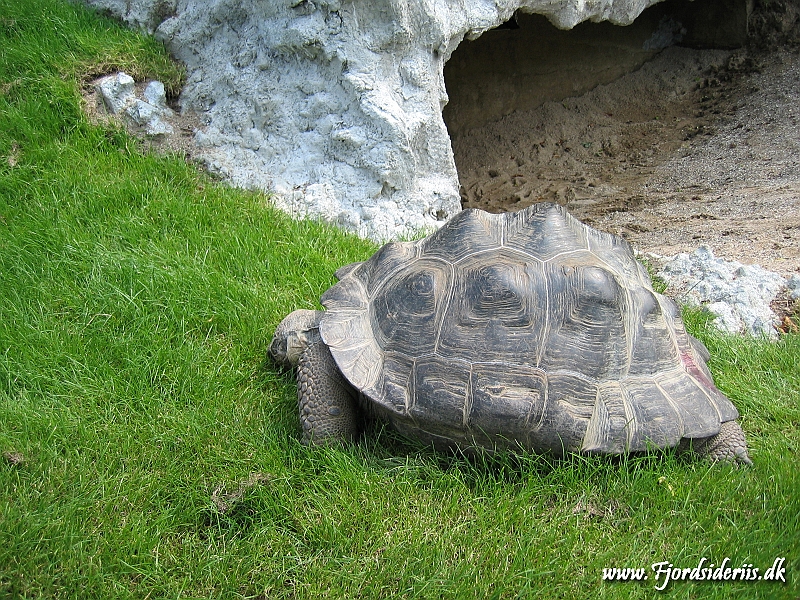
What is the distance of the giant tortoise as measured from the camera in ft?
7.86

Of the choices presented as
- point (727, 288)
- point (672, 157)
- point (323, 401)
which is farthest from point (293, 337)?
point (672, 157)

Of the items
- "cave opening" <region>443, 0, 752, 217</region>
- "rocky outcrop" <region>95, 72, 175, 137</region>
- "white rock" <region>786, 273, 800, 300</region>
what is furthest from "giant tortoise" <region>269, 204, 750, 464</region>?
"cave opening" <region>443, 0, 752, 217</region>

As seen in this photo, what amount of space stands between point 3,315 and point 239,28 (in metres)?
2.80

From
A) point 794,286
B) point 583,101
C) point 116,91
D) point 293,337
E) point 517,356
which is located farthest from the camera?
point 583,101

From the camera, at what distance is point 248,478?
8.14 ft

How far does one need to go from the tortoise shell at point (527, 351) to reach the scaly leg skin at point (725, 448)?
14cm

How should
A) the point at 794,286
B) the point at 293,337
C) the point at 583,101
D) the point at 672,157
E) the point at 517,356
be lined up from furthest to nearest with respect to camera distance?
the point at 583,101 < the point at 672,157 < the point at 794,286 < the point at 293,337 < the point at 517,356

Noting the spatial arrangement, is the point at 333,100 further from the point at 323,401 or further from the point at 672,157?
the point at 672,157

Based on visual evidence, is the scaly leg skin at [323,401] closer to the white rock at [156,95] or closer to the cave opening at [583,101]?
the white rock at [156,95]

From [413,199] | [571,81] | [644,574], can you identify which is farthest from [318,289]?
[571,81]

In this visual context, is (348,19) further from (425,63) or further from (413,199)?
(413,199)

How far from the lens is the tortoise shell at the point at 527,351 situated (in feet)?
7.84

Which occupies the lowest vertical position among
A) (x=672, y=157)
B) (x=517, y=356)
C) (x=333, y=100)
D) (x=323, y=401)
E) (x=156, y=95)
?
(x=323, y=401)

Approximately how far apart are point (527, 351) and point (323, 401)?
2.84 feet
